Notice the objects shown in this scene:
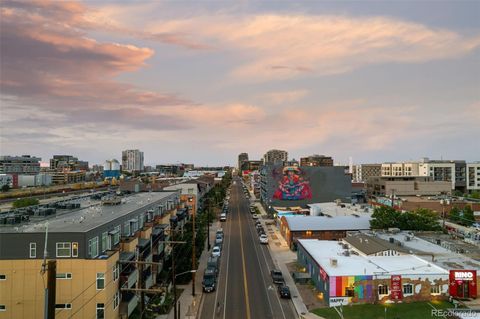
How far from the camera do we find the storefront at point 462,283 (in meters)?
41.0

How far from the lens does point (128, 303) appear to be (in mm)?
35406

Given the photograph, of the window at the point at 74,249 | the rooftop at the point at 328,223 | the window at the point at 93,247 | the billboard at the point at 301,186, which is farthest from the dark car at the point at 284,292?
the billboard at the point at 301,186

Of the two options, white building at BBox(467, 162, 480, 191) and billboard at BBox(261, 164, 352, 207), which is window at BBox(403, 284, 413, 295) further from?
white building at BBox(467, 162, 480, 191)

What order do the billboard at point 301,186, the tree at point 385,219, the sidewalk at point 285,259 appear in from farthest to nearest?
the billboard at point 301,186, the tree at point 385,219, the sidewalk at point 285,259

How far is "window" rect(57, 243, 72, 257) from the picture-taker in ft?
99.9

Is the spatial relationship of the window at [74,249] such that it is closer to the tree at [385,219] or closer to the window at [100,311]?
the window at [100,311]

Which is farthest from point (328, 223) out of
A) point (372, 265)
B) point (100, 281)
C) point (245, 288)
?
point (100, 281)

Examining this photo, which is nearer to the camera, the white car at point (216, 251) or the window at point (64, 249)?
the window at point (64, 249)

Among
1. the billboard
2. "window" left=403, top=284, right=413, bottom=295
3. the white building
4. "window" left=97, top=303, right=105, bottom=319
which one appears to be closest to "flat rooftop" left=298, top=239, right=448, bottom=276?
"window" left=403, top=284, right=413, bottom=295

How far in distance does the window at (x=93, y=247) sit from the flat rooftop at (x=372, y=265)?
25.1 metres

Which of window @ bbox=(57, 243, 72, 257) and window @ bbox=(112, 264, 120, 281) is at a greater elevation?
window @ bbox=(57, 243, 72, 257)

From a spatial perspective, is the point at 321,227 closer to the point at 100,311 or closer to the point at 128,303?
the point at 128,303

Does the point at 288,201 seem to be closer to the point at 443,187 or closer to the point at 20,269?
the point at 443,187

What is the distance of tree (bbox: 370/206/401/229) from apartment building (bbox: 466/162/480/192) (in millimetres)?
139056
